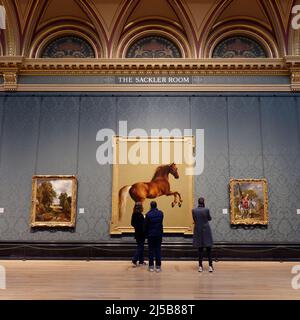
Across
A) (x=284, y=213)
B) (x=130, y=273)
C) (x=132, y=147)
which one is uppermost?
(x=132, y=147)

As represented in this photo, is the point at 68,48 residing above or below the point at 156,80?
above

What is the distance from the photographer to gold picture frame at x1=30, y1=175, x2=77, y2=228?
1103cm

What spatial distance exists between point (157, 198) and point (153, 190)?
0.29 m

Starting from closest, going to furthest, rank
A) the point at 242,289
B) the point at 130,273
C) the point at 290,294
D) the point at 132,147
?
the point at 290,294, the point at 242,289, the point at 130,273, the point at 132,147

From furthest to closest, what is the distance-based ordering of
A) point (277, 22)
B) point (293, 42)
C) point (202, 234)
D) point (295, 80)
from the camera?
1. point (277, 22)
2. point (293, 42)
3. point (295, 80)
4. point (202, 234)

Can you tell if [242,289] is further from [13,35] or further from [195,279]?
[13,35]

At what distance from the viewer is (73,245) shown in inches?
424

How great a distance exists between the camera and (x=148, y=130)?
38.6 ft

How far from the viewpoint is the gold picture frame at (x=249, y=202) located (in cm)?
1099

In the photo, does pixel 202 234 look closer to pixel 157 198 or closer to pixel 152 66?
pixel 157 198

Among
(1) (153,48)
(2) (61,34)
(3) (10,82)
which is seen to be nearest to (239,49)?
A: (1) (153,48)

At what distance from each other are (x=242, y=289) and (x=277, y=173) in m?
6.69

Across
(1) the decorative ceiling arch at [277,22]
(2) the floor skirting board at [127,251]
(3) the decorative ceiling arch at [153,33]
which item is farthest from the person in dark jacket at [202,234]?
(1) the decorative ceiling arch at [277,22]

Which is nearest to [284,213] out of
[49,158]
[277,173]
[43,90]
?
[277,173]
